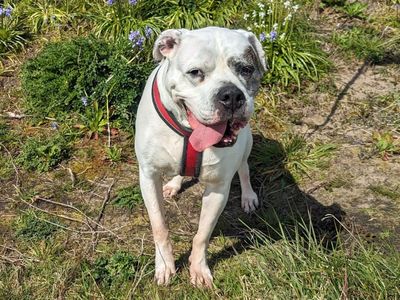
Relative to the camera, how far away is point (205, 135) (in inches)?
123

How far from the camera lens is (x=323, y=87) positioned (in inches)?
222

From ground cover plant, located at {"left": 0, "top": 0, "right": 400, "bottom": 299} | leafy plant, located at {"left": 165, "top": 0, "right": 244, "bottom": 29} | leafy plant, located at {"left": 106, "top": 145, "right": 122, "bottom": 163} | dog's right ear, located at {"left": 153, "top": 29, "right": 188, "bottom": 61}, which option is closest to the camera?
dog's right ear, located at {"left": 153, "top": 29, "right": 188, "bottom": 61}

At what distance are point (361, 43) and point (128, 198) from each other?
3117 millimetres

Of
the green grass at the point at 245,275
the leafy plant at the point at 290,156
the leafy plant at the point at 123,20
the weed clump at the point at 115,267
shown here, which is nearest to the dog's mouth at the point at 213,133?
the green grass at the point at 245,275

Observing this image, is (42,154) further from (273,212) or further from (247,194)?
(273,212)

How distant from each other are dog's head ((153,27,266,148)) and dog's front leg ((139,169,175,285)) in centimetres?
59

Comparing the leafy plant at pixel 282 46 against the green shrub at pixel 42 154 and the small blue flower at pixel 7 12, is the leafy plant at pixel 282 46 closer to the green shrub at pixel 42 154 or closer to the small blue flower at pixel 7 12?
the green shrub at pixel 42 154

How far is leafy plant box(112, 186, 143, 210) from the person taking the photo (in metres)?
4.33

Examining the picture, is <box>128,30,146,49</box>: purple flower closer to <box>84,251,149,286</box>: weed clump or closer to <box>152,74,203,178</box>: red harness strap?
<box>152,74,203,178</box>: red harness strap

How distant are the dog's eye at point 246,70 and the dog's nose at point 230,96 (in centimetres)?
19

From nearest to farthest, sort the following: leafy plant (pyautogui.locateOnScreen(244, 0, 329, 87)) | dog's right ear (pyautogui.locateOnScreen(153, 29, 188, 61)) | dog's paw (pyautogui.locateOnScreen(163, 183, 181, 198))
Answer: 1. dog's right ear (pyautogui.locateOnScreen(153, 29, 188, 61))
2. dog's paw (pyautogui.locateOnScreen(163, 183, 181, 198))
3. leafy plant (pyautogui.locateOnScreen(244, 0, 329, 87))

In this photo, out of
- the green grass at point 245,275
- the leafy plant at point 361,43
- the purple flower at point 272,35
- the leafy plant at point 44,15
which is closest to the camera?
the green grass at point 245,275

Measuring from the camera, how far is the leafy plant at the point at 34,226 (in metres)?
4.01

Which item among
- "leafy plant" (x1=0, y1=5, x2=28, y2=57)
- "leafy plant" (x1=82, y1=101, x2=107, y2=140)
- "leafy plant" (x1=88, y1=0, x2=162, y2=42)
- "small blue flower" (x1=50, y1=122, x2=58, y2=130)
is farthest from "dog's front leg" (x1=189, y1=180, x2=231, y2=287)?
"leafy plant" (x1=0, y1=5, x2=28, y2=57)
